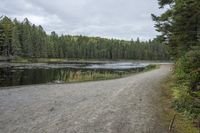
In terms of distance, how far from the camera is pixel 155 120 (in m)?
10.7

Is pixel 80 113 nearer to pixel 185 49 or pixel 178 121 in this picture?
pixel 178 121

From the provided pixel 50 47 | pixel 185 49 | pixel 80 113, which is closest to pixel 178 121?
pixel 80 113

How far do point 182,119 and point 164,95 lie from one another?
529 cm

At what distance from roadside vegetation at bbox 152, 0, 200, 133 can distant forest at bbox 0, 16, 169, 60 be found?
5.59 meters

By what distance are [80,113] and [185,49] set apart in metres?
9.57

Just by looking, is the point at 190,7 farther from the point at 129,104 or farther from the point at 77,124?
the point at 77,124

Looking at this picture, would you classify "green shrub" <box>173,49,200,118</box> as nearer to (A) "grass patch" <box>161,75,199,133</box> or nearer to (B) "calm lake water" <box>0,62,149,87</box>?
(A) "grass patch" <box>161,75,199,133</box>

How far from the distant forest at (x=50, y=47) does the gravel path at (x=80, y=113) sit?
1323 cm

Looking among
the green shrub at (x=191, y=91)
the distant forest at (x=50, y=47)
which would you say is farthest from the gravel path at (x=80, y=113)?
the distant forest at (x=50, y=47)

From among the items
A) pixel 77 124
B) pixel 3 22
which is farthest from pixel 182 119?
pixel 3 22

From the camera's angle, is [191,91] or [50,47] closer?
[191,91]

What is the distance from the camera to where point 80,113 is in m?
11.6

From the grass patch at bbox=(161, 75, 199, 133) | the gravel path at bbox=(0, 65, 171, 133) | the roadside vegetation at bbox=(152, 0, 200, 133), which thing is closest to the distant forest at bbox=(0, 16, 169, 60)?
the roadside vegetation at bbox=(152, 0, 200, 133)

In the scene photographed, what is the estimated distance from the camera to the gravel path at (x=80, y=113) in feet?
31.5
